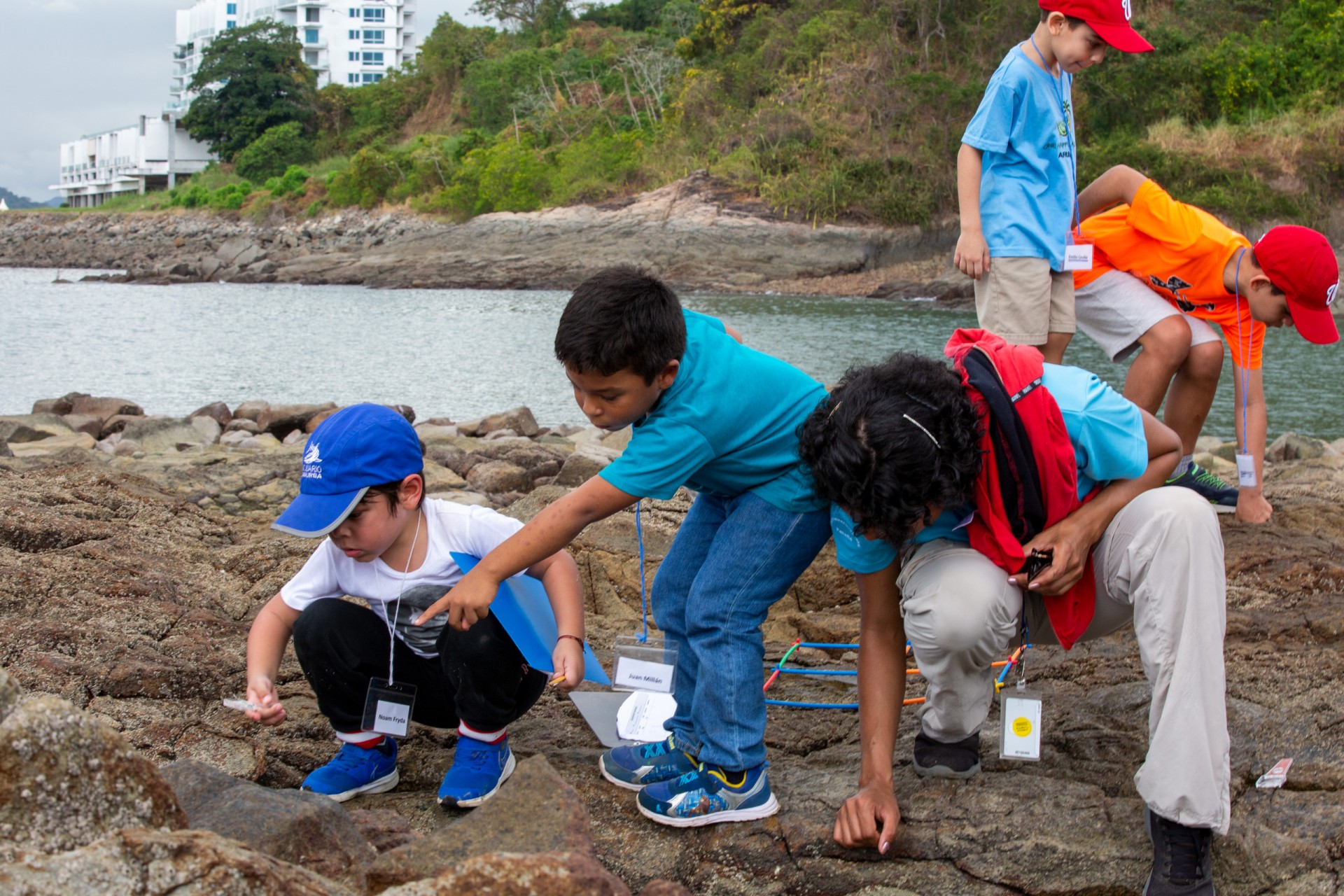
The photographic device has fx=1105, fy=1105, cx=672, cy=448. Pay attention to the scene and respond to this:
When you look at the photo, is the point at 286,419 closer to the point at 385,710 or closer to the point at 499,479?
the point at 499,479

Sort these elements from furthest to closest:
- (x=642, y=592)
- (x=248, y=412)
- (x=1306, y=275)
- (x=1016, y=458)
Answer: (x=248, y=412)
(x=642, y=592)
(x=1306, y=275)
(x=1016, y=458)

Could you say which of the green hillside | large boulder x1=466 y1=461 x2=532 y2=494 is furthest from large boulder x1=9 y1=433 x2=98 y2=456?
the green hillside

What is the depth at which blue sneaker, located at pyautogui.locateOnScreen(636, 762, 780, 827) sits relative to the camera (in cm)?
202

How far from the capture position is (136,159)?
6438cm

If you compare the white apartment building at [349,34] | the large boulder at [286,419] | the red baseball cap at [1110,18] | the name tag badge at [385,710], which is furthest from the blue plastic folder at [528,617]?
the white apartment building at [349,34]

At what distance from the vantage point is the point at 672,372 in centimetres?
215

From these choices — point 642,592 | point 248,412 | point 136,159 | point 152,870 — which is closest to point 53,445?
point 248,412

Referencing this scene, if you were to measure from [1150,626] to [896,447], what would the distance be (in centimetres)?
55

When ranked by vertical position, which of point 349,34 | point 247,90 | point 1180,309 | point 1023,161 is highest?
point 349,34

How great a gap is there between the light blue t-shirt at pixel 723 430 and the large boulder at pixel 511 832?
0.56 m

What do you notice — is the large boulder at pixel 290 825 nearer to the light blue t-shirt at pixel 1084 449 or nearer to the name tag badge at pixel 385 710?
the name tag badge at pixel 385 710

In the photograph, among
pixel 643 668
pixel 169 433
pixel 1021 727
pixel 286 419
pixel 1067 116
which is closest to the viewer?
pixel 1021 727

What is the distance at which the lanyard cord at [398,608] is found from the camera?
2.21 metres

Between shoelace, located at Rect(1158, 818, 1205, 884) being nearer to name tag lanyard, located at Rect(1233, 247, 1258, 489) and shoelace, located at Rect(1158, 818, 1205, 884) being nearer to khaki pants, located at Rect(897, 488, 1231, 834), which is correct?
khaki pants, located at Rect(897, 488, 1231, 834)
